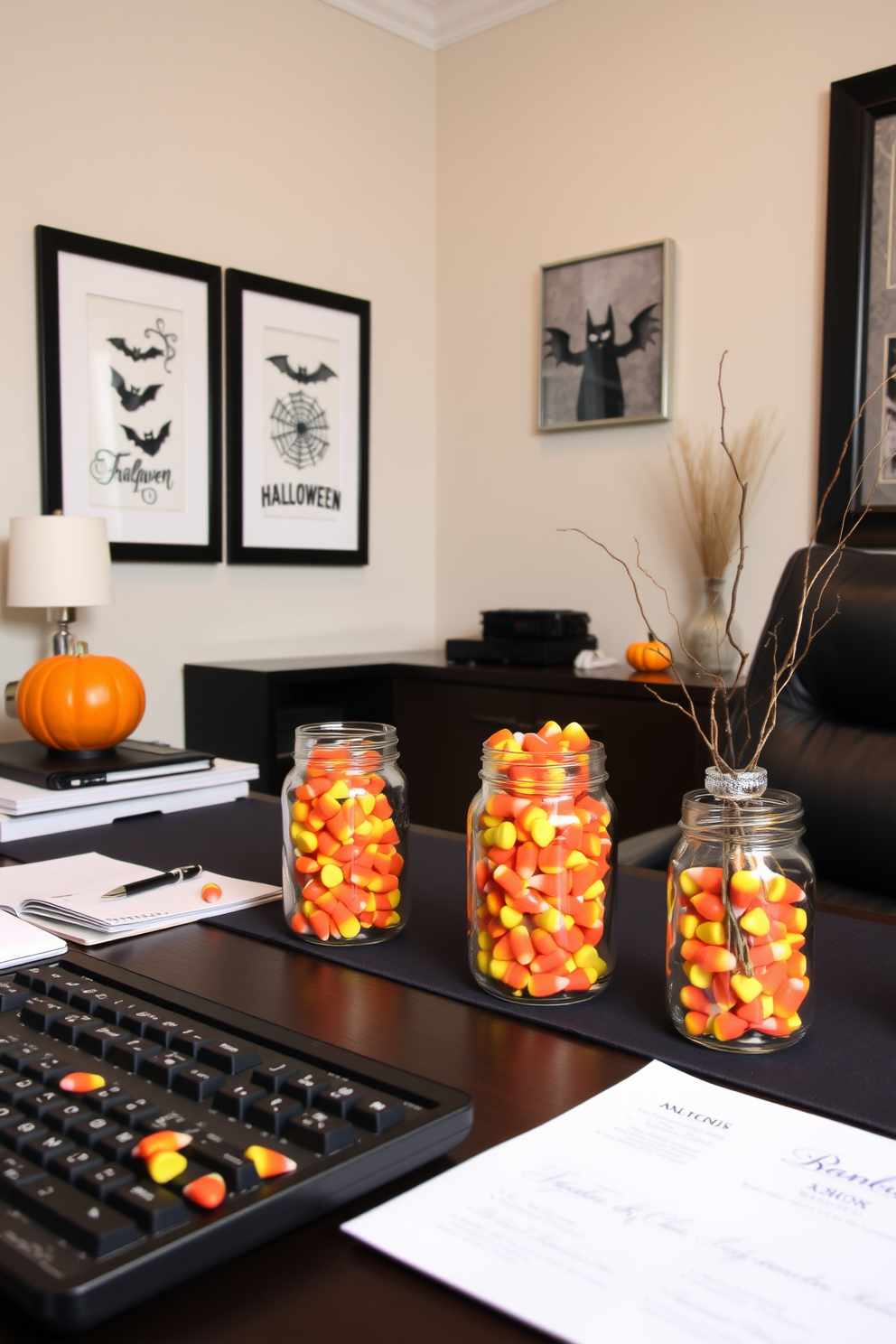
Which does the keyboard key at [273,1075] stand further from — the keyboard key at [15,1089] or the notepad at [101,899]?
the notepad at [101,899]

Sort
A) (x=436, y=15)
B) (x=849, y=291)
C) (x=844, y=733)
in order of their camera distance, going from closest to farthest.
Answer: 1. (x=844, y=733)
2. (x=849, y=291)
3. (x=436, y=15)

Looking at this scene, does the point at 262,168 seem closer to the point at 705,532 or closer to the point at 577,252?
the point at 577,252

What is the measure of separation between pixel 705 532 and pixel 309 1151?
256 centimetres

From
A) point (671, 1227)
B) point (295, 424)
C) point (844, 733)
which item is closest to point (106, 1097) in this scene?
point (671, 1227)

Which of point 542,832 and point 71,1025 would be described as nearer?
point 71,1025

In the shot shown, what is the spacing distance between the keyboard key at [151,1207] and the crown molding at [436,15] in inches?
141

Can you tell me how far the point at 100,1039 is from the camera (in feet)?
2.03

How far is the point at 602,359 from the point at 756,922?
2.72 metres

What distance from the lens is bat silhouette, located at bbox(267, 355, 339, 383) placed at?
10.3 feet

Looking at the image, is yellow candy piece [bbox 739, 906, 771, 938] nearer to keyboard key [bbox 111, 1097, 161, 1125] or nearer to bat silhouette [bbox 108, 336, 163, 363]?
keyboard key [bbox 111, 1097, 161, 1125]

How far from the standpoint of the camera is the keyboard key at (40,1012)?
2.16 feet

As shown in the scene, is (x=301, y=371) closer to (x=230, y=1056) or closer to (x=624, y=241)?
(x=624, y=241)

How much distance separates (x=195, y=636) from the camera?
3023mm

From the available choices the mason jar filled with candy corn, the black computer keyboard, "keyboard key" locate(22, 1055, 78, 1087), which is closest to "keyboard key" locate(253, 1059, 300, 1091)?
the black computer keyboard
